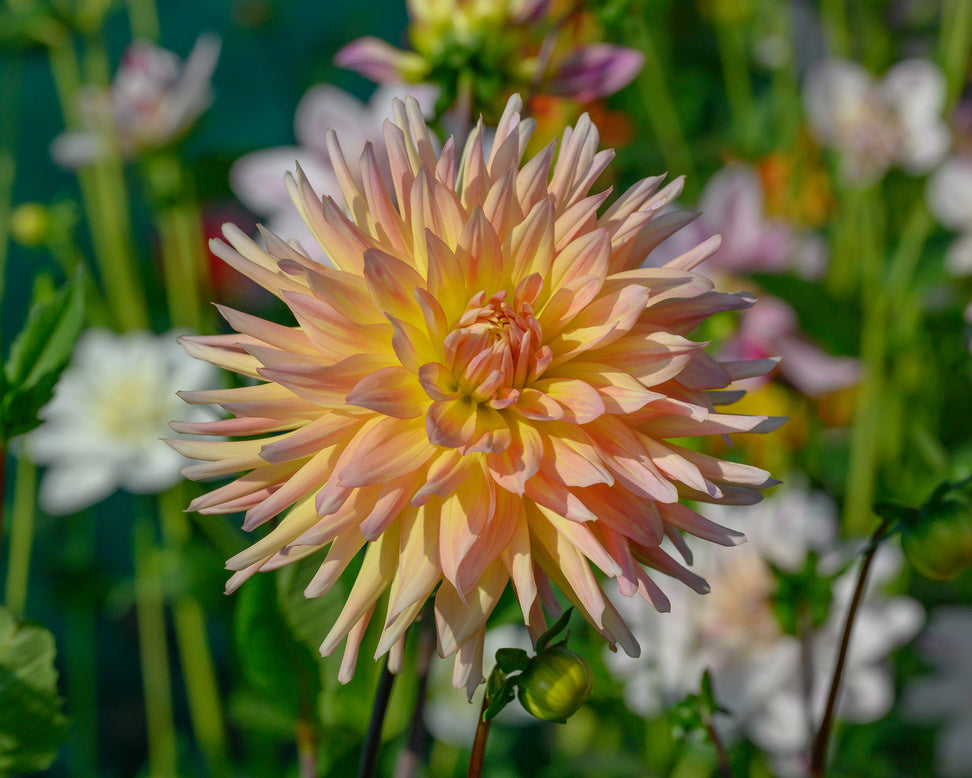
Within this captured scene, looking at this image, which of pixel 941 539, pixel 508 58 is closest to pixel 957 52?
pixel 508 58

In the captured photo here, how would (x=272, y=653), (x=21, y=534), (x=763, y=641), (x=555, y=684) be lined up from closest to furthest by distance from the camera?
(x=555, y=684) < (x=272, y=653) < (x=763, y=641) < (x=21, y=534)

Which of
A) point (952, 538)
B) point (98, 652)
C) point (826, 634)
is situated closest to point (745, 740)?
point (826, 634)

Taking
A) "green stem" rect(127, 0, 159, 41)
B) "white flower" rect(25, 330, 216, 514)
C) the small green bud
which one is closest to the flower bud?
"white flower" rect(25, 330, 216, 514)

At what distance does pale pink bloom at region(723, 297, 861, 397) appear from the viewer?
→ 2.61 ft

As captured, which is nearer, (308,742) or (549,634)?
(549,634)

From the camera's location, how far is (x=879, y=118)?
0.92m

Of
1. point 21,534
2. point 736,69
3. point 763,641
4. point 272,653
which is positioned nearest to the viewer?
point 272,653

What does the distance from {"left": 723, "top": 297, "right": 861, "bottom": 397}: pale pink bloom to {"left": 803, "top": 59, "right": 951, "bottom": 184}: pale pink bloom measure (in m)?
0.18

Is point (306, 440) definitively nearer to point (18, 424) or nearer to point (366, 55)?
point (18, 424)

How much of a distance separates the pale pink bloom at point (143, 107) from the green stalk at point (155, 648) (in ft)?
1.29

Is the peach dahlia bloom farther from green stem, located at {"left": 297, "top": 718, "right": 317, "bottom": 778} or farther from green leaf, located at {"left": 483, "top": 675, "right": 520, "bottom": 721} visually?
green stem, located at {"left": 297, "top": 718, "right": 317, "bottom": 778}

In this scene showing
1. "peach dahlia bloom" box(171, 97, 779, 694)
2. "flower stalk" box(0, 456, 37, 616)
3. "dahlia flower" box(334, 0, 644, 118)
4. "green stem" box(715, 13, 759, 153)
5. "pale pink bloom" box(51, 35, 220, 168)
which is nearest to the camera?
"peach dahlia bloom" box(171, 97, 779, 694)

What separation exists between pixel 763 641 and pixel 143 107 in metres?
0.79

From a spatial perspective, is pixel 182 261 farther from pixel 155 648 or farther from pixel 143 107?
pixel 155 648
